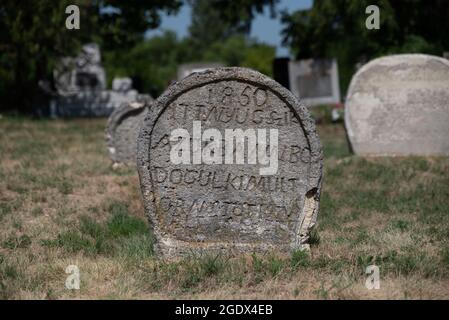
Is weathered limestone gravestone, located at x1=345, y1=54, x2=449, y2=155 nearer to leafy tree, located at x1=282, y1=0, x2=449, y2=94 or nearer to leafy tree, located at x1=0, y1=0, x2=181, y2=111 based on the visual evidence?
leafy tree, located at x1=282, y1=0, x2=449, y2=94

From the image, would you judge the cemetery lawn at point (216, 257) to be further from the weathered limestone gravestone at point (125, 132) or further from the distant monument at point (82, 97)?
the distant monument at point (82, 97)

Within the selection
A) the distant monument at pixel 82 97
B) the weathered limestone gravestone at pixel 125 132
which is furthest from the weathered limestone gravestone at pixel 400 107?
the distant monument at pixel 82 97

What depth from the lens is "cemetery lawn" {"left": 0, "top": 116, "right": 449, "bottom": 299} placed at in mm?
4840

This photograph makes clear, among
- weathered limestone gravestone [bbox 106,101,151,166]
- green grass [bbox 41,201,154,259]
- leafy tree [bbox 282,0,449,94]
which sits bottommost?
green grass [bbox 41,201,154,259]

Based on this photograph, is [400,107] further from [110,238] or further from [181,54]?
[181,54]

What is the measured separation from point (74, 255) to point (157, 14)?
19.0m

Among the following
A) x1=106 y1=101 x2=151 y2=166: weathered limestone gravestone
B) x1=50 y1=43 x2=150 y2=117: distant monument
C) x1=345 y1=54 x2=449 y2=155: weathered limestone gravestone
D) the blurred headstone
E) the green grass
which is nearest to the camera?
the green grass

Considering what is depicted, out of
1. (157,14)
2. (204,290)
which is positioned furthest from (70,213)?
(157,14)

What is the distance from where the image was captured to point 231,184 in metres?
5.73

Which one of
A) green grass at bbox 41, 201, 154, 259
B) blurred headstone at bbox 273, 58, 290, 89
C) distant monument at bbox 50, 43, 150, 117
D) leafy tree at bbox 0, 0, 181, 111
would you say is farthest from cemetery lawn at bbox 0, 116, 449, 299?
distant monument at bbox 50, 43, 150, 117

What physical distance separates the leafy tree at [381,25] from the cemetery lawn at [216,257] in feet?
30.9

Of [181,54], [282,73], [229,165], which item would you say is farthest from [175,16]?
[181,54]

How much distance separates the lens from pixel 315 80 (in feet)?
75.7

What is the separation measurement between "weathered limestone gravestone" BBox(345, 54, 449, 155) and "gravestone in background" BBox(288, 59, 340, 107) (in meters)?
11.7
